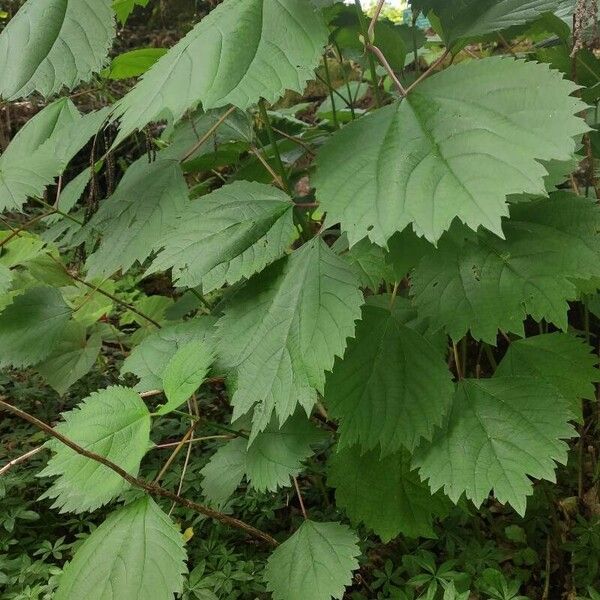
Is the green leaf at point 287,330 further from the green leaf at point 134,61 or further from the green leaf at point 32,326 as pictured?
the green leaf at point 32,326

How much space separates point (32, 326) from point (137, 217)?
572mm

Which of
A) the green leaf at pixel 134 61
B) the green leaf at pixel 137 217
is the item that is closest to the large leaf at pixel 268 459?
the green leaf at pixel 137 217

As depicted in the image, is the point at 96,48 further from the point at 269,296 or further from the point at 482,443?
the point at 482,443

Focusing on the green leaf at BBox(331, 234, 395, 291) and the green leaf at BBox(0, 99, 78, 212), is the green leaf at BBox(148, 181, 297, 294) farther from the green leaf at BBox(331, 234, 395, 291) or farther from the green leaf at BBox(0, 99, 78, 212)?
the green leaf at BBox(0, 99, 78, 212)

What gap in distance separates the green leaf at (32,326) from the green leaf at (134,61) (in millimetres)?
580

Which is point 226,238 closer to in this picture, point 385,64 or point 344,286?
point 344,286

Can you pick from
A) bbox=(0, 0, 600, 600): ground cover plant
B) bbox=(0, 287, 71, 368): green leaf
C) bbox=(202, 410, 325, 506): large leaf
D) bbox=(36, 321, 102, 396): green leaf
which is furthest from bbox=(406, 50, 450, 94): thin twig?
bbox=(36, 321, 102, 396): green leaf

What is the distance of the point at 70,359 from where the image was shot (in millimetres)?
1641

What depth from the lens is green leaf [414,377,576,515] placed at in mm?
937

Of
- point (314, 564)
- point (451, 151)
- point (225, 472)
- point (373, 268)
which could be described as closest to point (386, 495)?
point (314, 564)

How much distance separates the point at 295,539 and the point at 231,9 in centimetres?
90

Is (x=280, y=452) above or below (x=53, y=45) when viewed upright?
below

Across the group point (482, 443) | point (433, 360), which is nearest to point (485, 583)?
point (482, 443)

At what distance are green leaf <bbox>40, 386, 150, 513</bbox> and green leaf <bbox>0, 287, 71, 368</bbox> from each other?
0.50 meters
